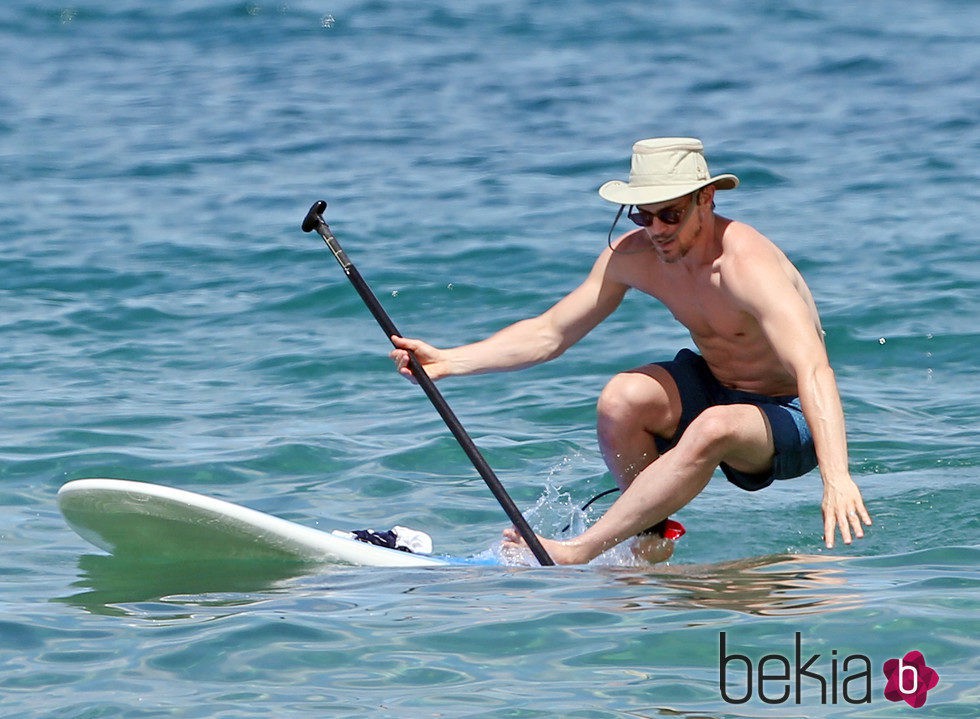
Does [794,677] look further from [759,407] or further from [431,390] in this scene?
[431,390]

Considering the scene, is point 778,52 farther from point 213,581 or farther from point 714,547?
point 213,581

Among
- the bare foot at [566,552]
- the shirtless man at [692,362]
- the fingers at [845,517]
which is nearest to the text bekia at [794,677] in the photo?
the fingers at [845,517]

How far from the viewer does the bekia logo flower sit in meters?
4.09

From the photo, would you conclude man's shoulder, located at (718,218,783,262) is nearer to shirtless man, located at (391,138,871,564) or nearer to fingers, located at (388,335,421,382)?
shirtless man, located at (391,138,871,564)

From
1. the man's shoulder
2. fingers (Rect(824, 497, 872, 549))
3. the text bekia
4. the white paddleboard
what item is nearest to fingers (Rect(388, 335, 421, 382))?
the white paddleboard

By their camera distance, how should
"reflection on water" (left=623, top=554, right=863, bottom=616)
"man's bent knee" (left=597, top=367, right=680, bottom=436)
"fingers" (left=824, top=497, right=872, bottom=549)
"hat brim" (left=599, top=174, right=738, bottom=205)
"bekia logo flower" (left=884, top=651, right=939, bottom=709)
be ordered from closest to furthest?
1. "bekia logo flower" (left=884, top=651, right=939, bottom=709)
2. "reflection on water" (left=623, top=554, right=863, bottom=616)
3. "fingers" (left=824, top=497, right=872, bottom=549)
4. "hat brim" (left=599, top=174, right=738, bottom=205)
5. "man's bent knee" (left=597, top=367, right=680, bottom=436)

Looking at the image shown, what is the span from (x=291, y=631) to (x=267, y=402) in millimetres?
3744

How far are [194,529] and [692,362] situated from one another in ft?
6.38

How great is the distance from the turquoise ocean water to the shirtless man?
31 centimetres

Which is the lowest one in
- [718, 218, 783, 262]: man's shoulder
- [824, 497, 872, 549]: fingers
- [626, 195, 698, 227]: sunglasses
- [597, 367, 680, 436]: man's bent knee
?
[824, 497, 872, 549]: fingers

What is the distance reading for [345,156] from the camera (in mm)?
13273

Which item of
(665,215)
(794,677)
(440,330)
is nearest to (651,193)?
(665,215)

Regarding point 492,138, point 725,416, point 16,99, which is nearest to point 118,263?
point 492,138

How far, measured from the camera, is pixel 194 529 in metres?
5.68
